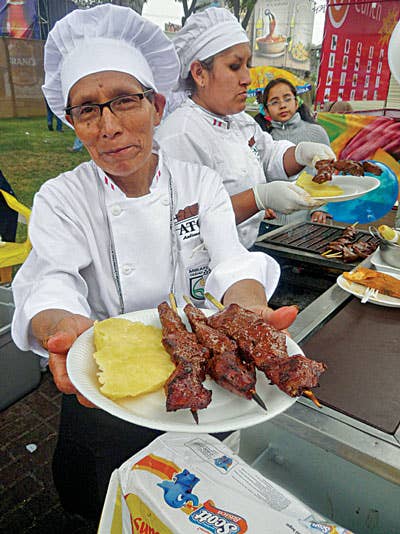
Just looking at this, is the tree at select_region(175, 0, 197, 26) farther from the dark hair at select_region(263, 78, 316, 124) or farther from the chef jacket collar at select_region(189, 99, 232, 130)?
the chef jacket collar at select_region(189, 99, 232, 130)

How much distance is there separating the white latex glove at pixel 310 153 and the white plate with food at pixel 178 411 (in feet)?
7.85

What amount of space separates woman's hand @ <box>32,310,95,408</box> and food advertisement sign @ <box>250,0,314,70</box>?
20.2 feet

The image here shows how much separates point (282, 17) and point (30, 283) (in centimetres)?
645

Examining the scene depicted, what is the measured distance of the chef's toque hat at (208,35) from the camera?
2.76 m

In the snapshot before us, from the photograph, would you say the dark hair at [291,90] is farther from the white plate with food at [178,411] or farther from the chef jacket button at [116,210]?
the white plate with food at [178,411]

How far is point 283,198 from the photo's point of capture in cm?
284

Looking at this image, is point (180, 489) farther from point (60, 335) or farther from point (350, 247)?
point (350, 247)

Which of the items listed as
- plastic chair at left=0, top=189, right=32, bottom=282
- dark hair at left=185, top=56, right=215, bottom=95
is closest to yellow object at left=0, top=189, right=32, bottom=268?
plastic chair at left=0, top=189, right=32, bottom=282

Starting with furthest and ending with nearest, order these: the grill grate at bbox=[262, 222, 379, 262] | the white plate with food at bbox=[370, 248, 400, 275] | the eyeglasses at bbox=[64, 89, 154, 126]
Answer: the grill grate at bbox=[262, 222, 379, 262]
the white plate with food at bbox=[370, 248, 400, 275]
the eyeglasses at bbox=[64, 89, 154, 126]

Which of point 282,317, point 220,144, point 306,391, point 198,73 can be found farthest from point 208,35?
point 306,391

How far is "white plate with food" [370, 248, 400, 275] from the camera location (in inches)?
96.4

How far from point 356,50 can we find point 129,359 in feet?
20.6

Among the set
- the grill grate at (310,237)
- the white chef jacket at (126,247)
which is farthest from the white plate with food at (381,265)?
the white chef jacket at (126,247)

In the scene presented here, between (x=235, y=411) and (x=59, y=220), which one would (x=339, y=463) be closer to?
(x=235, y=411)
